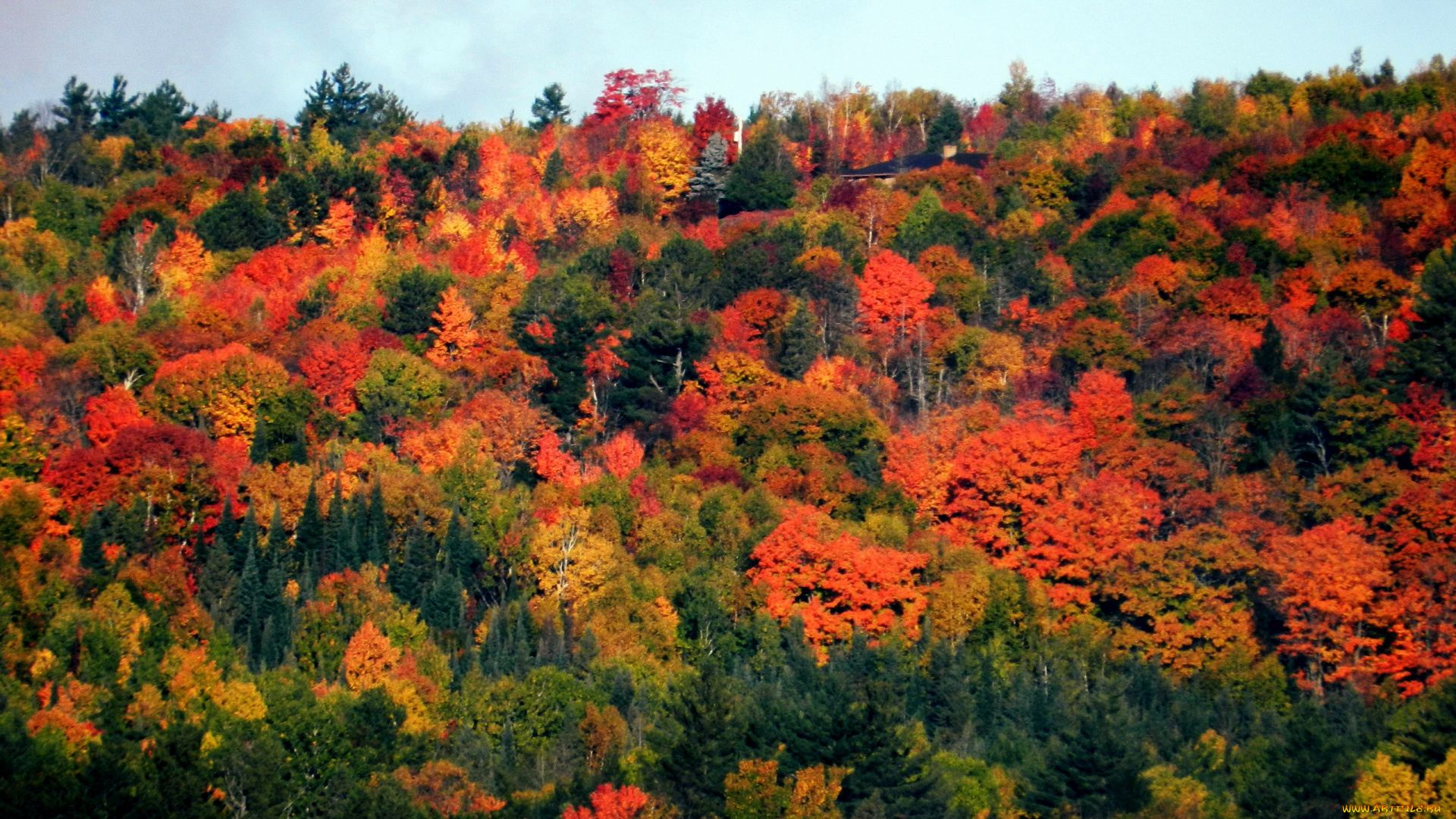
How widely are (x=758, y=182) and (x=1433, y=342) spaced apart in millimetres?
35388

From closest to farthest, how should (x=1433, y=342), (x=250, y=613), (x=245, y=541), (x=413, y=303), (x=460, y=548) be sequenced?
(x=250, y=613)
(x=245, y=541)
(x=460, y=548)
(x=1433, y=342)
(x=413, y=303)

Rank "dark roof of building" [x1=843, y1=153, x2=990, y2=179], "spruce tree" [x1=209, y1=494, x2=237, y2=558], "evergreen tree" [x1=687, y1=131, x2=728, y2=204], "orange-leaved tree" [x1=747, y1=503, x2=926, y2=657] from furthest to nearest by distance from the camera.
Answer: "dark roof of building" [x1=843, y1=153, x2=990, y2=179], "evergreen tree" [x1=687, y1=131, x2=728, y2=204], "spruce tree" [x1=209, y1=494, x2=237, y2=558], "orange-leaved tree" [x1=747, y1=503, x2=926, y2=657]

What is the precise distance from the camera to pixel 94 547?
204 ft

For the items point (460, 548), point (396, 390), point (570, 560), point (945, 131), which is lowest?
point (570, 560)

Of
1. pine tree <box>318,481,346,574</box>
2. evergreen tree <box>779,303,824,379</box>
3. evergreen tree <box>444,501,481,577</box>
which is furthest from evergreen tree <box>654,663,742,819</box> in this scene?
evergreen tree <box>779,303,824,379</box>

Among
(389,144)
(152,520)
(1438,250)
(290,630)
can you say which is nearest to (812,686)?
(290,630)

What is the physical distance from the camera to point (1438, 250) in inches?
2953

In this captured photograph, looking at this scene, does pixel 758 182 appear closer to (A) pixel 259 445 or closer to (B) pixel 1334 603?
(A) pixel 259 445

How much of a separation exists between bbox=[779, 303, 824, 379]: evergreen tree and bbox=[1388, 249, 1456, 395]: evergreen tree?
21537 millimetres

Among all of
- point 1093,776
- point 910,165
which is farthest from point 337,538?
point 910,165

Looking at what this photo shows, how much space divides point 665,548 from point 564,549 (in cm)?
357

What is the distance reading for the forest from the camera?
168 feet

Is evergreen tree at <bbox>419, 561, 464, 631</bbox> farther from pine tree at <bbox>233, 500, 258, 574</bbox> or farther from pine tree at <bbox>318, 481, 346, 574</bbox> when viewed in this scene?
pine tree at <bbox>233, 500, 258, 574</bbox>

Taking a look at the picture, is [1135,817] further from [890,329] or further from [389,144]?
[389,144]
